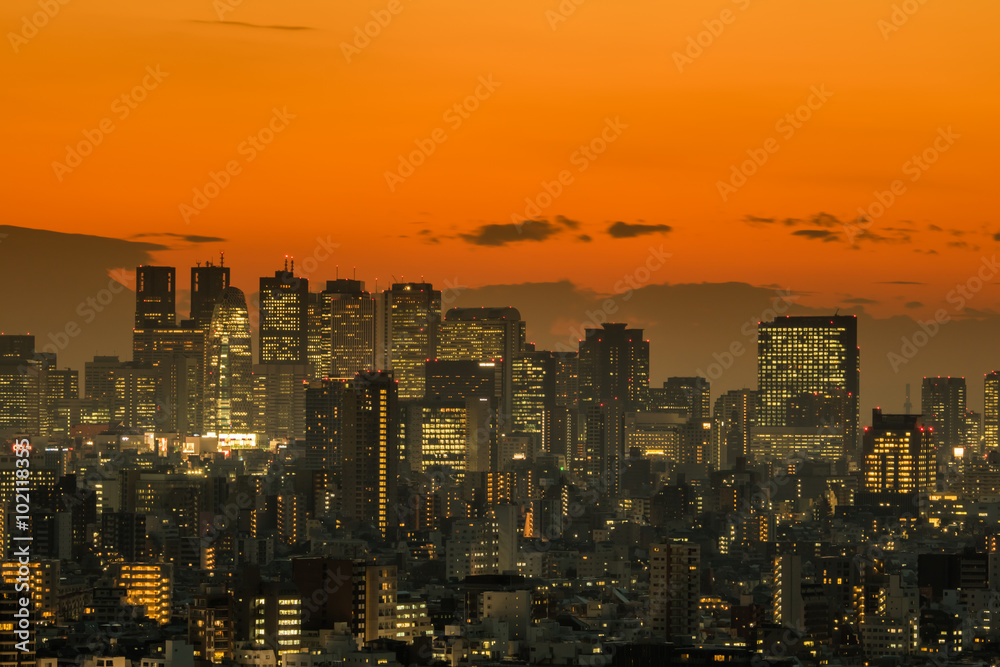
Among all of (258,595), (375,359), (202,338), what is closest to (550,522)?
(258,595)

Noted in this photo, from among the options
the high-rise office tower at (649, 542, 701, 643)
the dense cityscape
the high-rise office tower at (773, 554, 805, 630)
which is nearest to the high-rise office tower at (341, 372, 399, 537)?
the dense cityscape

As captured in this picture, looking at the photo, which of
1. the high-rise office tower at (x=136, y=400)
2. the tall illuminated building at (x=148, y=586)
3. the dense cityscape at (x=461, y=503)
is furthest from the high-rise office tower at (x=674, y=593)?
the high-rise office tower at (x=136, y=400)

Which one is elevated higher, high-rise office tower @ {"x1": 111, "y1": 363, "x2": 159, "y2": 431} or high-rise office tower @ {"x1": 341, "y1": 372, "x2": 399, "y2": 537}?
high-rise office tower @ {"x1": 111, "y1": 363, "x2": 159, "y2": 431}

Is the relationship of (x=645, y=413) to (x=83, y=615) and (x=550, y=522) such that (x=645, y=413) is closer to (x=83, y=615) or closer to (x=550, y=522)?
(x=550, y=522)

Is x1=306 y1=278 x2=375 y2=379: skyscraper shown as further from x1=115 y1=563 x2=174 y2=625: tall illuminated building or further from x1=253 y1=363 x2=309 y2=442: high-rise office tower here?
x1=115 y1=563 x2=174 y2=625: tall illuminated building

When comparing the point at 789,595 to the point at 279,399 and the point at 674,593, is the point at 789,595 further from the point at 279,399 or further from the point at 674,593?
the point at 279,399

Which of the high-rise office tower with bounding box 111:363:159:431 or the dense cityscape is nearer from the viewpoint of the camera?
the dense cityscape
